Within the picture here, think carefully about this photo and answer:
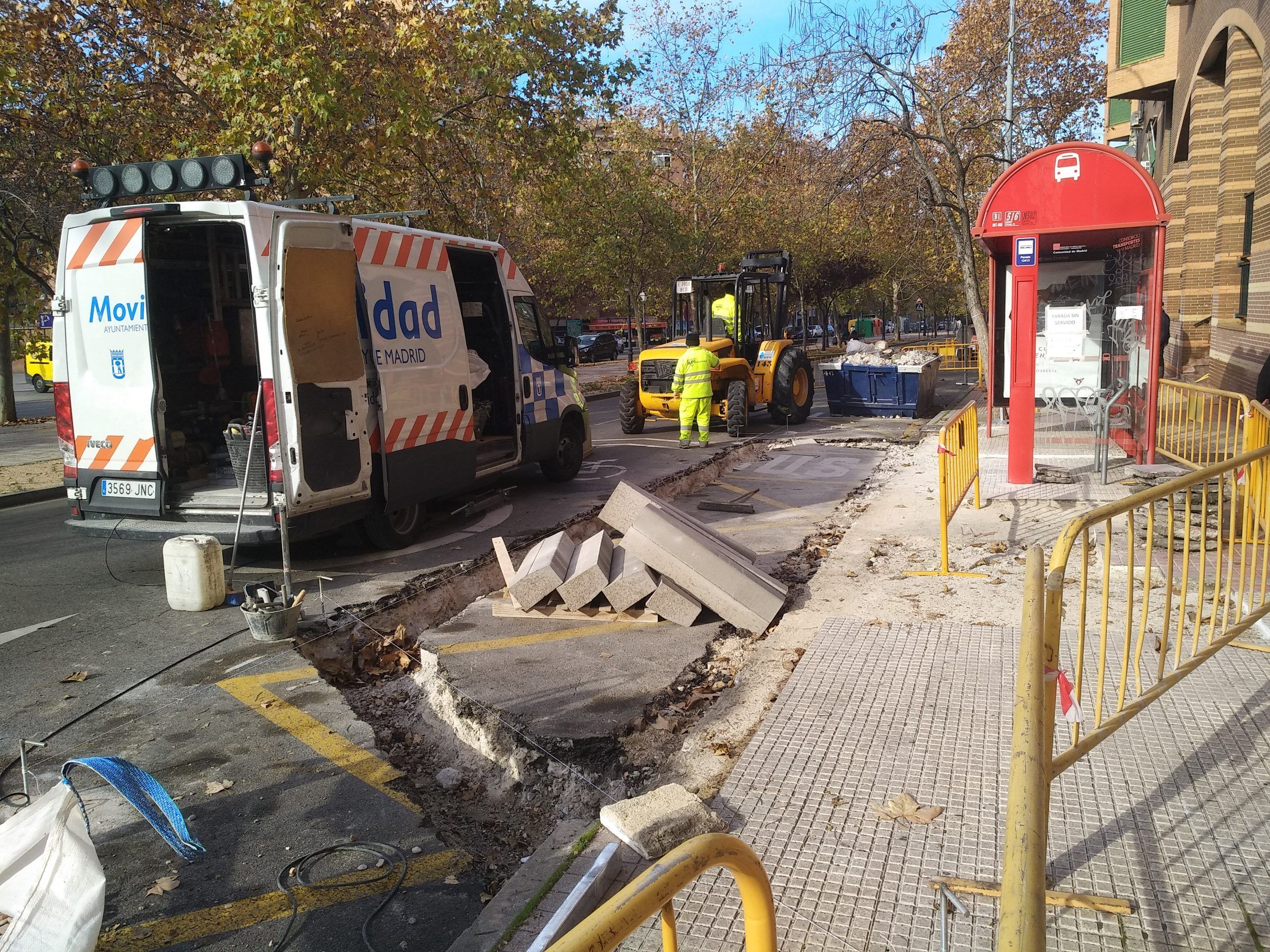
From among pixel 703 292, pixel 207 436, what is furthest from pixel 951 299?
pixel 207 436

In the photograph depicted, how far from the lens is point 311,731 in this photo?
4.49 m

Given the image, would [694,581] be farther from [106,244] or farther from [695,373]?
[695,373]

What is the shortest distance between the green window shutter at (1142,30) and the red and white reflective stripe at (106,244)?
73.7 ft

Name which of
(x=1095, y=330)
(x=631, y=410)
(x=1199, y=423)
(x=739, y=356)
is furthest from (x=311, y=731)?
(x=739, y=356)

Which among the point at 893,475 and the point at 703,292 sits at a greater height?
the point at 703,292

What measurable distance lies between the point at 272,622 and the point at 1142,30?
78.6 ft

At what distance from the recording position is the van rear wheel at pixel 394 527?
25.5 ft

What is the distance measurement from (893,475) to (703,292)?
23.5 ft

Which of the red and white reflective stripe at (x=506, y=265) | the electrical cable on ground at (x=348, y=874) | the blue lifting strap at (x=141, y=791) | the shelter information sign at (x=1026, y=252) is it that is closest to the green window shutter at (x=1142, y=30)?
the shelter information sign at (x=1026, y=252)

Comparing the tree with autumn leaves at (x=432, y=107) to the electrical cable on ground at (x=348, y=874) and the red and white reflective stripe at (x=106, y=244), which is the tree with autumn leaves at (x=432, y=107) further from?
the electrical cable on ground at (x=348, y=874)

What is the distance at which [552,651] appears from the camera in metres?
5.48

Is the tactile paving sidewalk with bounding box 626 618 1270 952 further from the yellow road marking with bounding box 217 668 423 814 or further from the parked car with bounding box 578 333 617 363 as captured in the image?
the parked car with bounding box 578 333 617 363

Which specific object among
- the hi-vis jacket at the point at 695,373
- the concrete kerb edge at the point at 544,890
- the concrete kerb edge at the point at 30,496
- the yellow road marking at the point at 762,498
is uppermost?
the hi-vis jacket at the point at 695,373

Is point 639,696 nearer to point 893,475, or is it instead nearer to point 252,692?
point 252,692
